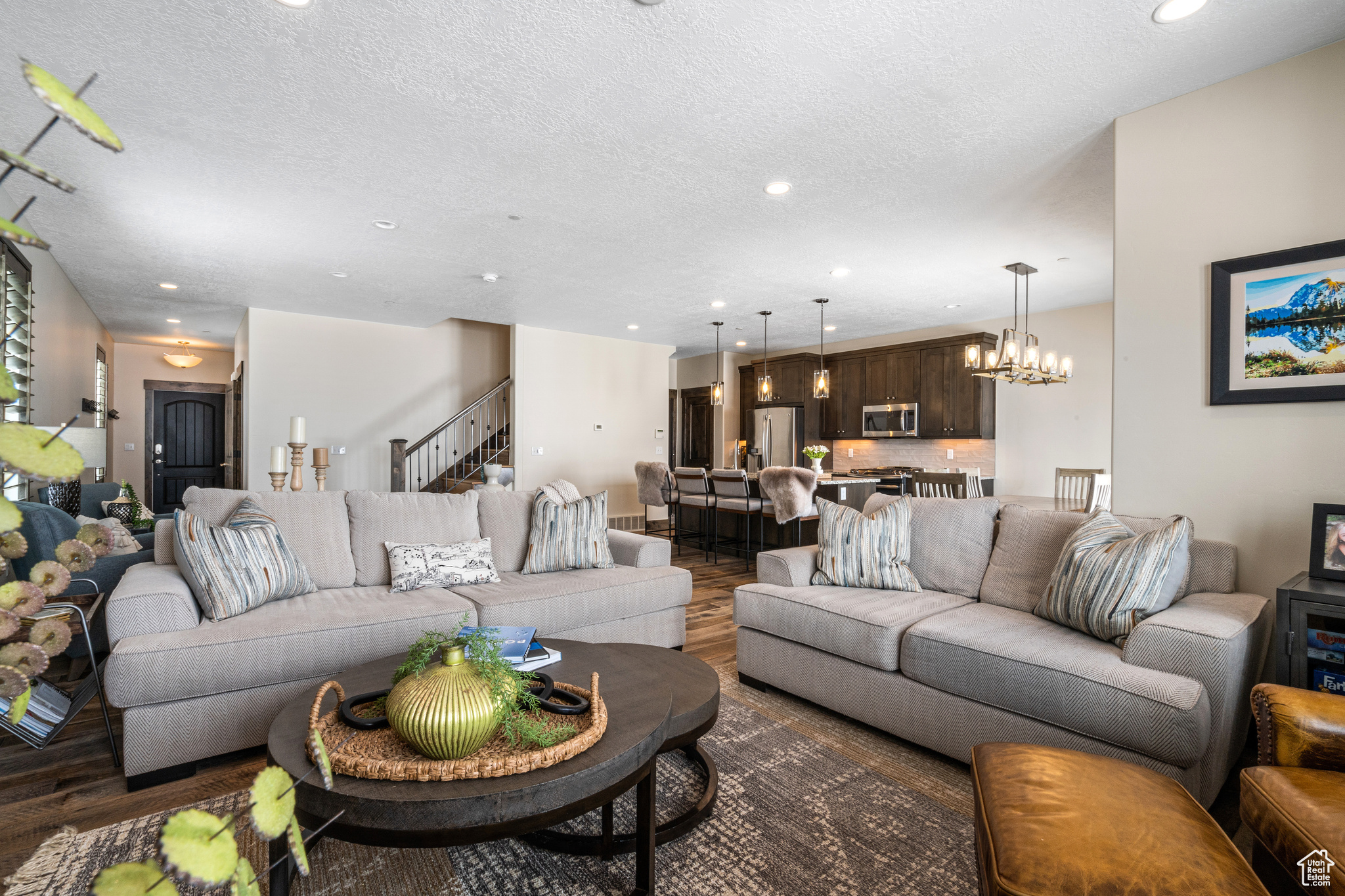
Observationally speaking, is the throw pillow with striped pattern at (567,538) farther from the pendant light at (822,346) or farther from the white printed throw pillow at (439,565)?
the pendant light at (822,346)

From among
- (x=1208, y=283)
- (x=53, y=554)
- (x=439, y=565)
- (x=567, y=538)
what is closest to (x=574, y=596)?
(x=567, y=538)

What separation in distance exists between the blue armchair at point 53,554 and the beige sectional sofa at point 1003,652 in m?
2.72

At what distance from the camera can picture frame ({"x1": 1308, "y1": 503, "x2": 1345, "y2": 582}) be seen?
2.28m

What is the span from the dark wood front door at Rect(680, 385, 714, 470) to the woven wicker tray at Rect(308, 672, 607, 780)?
8747 millimetres

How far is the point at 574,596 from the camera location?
10.6ft

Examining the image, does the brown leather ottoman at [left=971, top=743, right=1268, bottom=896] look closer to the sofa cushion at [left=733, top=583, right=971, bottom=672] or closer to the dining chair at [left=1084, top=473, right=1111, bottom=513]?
the sofa cushion at [left=733, top=583, right=971, bottom=672]

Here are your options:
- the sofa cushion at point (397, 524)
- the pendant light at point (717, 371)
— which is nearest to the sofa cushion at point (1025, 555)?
the sofa cushion at point (397, 524)

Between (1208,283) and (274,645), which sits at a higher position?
(1208,283)

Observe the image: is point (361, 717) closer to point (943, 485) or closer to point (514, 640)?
point (514, 640)

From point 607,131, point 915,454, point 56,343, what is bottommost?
point 915,454

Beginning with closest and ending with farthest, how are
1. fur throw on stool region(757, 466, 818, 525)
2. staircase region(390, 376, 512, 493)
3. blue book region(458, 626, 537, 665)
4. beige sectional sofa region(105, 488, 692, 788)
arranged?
1. blue book region(458, 626, 537, 665)
2. beige sectional sofa region(105, 488, 692, 788)
3. fur throw on stool region(757, 466, 818, 525)
4. staircase region(390, 376, 512, 493)

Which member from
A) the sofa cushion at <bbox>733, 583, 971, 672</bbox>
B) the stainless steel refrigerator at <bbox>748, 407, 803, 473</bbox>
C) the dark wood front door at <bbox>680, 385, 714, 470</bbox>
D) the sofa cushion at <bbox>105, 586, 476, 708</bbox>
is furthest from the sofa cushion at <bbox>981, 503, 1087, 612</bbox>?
the dark wood front door at <bbox>680, 385, 714, 470</bbox>

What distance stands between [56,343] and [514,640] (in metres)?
5.51

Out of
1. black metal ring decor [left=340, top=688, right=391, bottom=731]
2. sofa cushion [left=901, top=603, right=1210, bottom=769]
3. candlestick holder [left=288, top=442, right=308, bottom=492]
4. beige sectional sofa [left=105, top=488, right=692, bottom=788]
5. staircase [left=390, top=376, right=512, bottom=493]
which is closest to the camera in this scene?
black metal ring decor [left=340, top=688, right=391, bottom=731]
